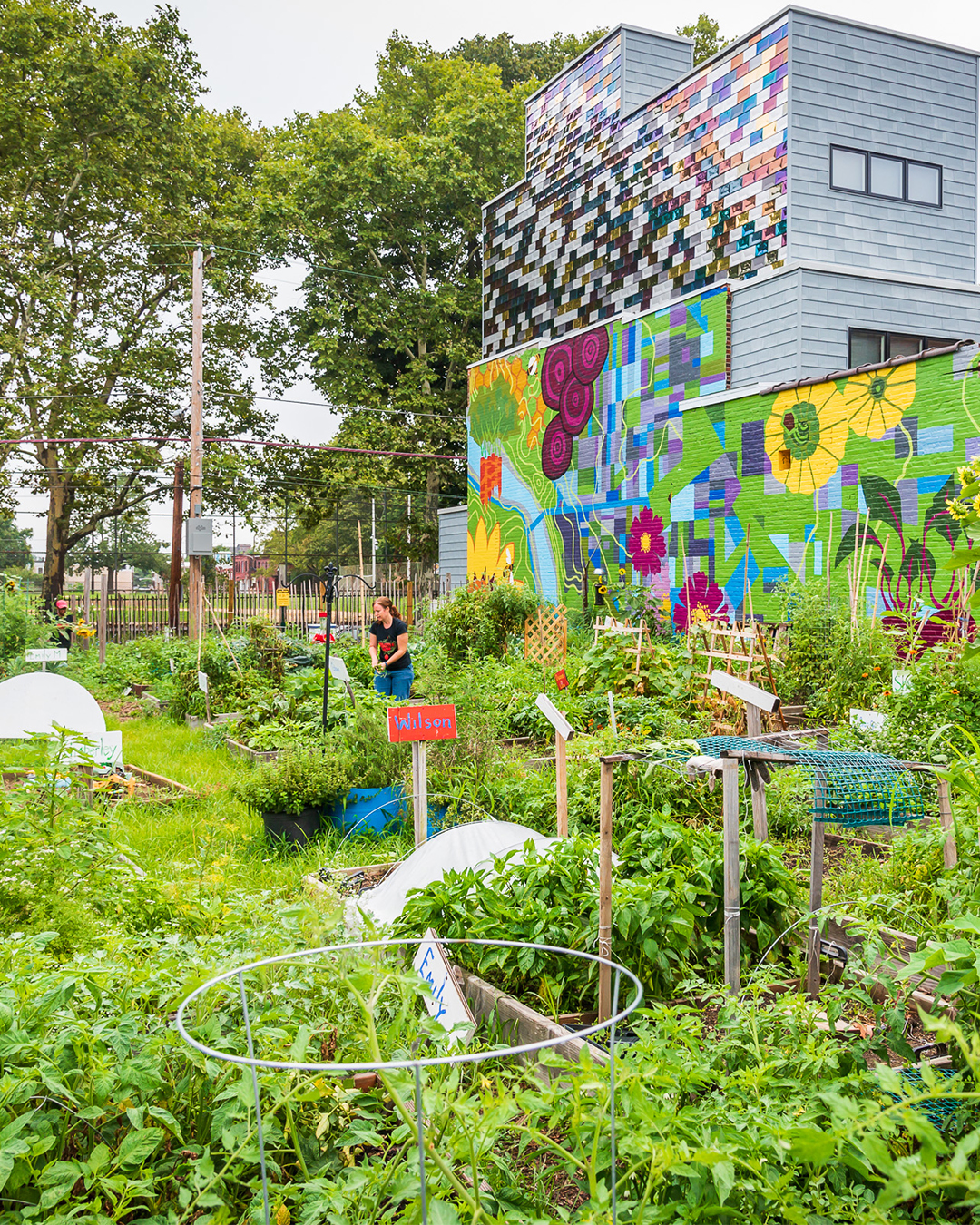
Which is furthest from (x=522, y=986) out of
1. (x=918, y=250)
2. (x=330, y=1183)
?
(x=918, y=250)

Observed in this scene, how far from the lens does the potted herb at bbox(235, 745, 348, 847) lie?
570 cm

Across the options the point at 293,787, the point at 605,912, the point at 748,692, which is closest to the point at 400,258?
the point at 293,787

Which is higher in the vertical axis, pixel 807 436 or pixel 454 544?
pixel 807 436

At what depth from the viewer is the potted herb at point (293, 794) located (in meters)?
5.70

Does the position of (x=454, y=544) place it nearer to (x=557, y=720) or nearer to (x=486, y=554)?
(x=486, y=554)

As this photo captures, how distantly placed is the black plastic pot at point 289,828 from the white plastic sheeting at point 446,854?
155 cm

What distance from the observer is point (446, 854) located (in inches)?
166

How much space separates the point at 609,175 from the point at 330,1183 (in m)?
14.9

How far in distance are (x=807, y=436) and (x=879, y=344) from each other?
2108 mm

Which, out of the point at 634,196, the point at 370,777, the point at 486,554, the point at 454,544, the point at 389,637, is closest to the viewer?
the point at 370,777

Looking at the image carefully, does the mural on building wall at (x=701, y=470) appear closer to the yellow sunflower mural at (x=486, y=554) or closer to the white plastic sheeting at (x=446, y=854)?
the yellow sunflower mural at (x=486, y=554)

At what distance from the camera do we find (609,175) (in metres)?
14.4

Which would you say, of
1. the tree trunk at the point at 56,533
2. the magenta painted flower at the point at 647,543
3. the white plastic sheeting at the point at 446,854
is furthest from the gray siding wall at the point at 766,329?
the tree trunk at the point at 56,533

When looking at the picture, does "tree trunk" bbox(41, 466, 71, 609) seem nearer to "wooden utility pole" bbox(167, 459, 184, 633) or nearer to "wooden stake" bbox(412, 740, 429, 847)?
"wooden utility pole" bbox(167, 459, 184, 633)
